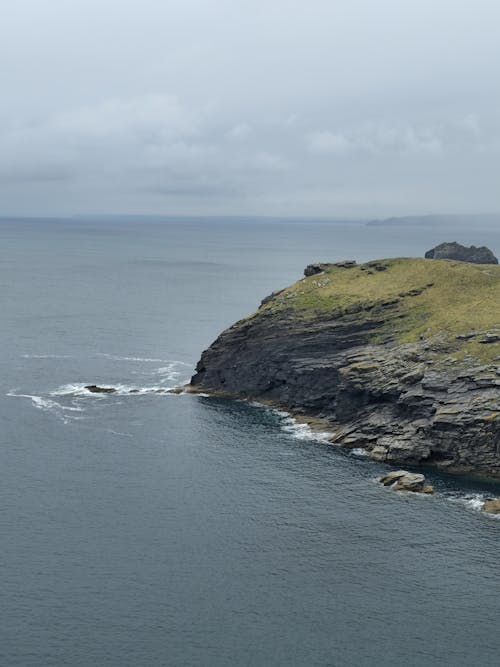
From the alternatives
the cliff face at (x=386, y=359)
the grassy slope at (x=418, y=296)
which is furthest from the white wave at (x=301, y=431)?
the grassy slope at (x=418, y=296)

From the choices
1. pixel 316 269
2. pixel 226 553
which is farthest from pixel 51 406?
pixel 316 269

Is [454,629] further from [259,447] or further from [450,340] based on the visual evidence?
[450,340]

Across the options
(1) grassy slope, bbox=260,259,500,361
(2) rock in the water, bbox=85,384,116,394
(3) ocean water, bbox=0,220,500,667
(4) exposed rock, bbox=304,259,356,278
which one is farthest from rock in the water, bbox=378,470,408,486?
(4) exposed rock, bbox=304,259,356,278

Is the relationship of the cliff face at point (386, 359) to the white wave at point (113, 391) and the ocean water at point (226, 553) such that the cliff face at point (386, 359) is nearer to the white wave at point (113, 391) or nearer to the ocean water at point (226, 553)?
the ocean water at point (226, 553)

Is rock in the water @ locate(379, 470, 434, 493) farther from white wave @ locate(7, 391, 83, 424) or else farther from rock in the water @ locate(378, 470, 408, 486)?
white wave @ locate(7, 391, 83, 424)

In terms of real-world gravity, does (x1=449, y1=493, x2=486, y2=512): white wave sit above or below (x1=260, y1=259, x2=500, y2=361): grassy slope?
below
